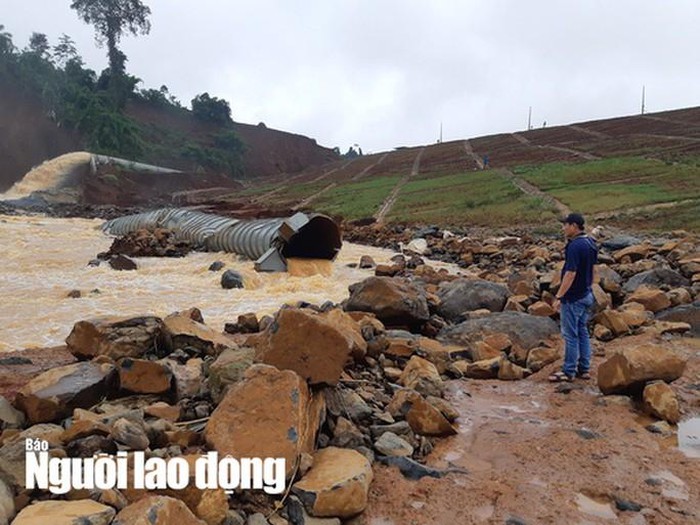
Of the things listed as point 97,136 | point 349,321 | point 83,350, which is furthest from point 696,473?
point 97,136

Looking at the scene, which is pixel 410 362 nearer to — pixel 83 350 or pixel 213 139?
pixel 83 350

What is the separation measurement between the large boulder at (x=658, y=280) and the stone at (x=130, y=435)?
303 inches

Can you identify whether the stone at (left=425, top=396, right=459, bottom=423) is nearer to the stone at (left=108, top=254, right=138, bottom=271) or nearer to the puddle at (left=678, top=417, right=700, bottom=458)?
the puddle at (left=678, top=417, right=700, bottom=458)

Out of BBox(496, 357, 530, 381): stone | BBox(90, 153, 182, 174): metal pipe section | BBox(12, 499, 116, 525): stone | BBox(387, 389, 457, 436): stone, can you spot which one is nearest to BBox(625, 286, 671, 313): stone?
BBox(496, 357, 530, 381): stone

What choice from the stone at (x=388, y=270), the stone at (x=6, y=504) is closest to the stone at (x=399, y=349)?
the stone at (x=6, y=504)

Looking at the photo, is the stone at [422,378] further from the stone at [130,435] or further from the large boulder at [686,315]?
the large boulder at [686,315]

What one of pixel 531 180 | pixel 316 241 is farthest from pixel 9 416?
pixel 531 180

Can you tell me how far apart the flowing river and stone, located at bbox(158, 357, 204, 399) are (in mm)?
3916

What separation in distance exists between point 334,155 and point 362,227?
73866 mm

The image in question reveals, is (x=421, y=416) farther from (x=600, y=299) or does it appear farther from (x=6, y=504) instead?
(x=600, y=299)

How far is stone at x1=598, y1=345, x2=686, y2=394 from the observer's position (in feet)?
16.0

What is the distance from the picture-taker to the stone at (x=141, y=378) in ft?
14.4

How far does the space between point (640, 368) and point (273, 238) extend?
11.0 metres

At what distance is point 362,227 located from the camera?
2309 cm
